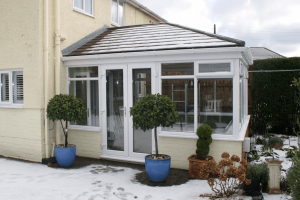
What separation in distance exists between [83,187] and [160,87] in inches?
115

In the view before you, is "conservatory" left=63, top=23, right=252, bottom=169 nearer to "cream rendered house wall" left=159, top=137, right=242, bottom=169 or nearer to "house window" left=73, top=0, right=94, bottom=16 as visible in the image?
"cream rendered house wall" left=159, top=137, right=242, bottom=169

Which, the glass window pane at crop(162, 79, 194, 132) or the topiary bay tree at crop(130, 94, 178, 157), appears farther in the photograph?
the glass window pane at crop(162, 79, 194, 132)

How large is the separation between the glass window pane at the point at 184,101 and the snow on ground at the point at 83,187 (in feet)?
4.49

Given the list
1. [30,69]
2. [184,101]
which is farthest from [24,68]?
[184,101]

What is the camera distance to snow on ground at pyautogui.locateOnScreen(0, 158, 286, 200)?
491cm

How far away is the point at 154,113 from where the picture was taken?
5414mm

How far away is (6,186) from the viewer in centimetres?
537

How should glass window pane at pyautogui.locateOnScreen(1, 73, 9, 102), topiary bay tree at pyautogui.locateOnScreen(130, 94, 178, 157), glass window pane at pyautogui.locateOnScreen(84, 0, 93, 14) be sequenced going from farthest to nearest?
glass window pane at pyautogui.locateOnScreen(84, 0, 93, 14) < glass window pane at pyautogui.locateOnScreen(1, 73, 9, 102) < topiary bay tree at pyautogui.locateOnScreen(130, 94, 178, 157)

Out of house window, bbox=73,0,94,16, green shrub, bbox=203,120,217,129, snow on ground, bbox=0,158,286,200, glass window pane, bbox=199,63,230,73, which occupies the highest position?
house window, bbox=73,0,94,16

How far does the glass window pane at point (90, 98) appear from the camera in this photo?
757cm

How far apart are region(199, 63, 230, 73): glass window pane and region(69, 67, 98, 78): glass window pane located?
9.91 feet

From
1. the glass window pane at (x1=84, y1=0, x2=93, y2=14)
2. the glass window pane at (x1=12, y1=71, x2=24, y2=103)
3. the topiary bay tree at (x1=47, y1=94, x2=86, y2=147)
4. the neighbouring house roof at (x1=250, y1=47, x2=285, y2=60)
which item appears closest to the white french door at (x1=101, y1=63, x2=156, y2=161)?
the topiary bay tree at (x1=47, y1=94, x2=86, y2=147)

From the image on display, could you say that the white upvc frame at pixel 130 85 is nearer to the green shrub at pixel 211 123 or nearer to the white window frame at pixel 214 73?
the white window frame at pixel 214 73

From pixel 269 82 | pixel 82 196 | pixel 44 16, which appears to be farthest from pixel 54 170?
pixel 269 82
